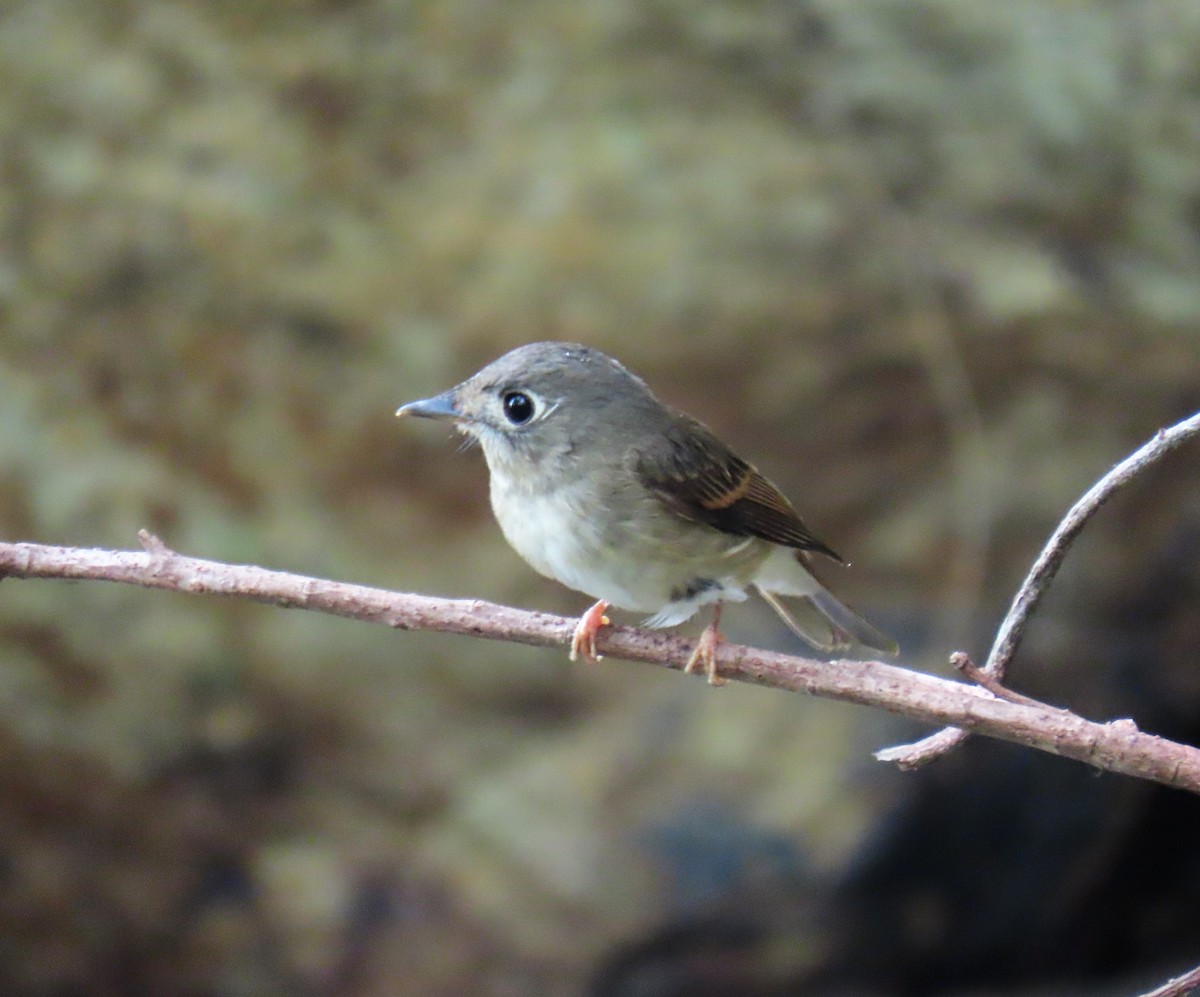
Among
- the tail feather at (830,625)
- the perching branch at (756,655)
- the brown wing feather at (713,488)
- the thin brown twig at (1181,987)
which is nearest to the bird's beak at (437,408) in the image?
the brown wing feather at (713,488)

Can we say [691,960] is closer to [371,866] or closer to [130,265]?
[371,866]

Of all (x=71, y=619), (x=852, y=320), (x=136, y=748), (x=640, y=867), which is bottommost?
(x=640, y=867)

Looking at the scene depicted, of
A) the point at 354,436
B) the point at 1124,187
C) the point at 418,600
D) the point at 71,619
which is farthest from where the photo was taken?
the point at 1124,187

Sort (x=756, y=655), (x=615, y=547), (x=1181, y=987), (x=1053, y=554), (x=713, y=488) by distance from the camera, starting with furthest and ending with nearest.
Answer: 1. (x=713, y=488)
2. (x=615, y=547)
3. (x=756, y=655)
4. (x=1053, y=554)
5. (x=1181, y=987)

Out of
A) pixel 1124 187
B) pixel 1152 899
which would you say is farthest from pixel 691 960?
pixel 1124 187

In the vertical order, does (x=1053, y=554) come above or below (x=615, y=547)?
below

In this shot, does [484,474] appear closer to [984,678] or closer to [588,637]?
[588,637]

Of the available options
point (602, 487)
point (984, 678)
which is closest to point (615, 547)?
A: point (602, 487)
